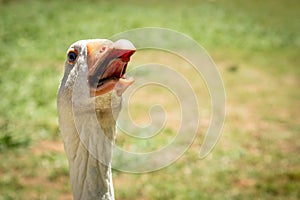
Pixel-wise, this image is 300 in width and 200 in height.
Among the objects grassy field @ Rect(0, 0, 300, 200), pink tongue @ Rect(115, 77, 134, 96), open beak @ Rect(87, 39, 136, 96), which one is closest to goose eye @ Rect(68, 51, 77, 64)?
open beak @ Rect(87, 39, 136, 96)

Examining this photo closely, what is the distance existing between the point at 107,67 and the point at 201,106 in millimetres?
4193

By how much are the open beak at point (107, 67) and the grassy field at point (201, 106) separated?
210 cm

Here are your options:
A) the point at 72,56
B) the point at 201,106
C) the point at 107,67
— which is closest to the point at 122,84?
the point at 107,67

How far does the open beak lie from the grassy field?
6.89 ft

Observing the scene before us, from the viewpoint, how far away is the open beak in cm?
172

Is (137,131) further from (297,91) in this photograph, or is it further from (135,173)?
(297,91)

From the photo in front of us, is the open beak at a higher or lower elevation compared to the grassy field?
higher

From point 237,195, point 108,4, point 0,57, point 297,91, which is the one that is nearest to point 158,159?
point 237,195

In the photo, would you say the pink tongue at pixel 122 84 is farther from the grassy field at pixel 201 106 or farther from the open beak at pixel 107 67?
the grassy field at pixel 201 106

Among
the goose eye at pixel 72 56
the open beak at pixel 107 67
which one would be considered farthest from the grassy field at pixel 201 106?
the open beak at pixel 107 67

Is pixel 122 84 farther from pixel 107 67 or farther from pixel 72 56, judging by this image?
pixel 72 56

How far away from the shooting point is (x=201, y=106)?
5.88m

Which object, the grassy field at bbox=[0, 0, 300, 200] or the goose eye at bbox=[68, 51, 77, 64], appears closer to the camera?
the goose eye at bbox=[68, 51, 77, 64]

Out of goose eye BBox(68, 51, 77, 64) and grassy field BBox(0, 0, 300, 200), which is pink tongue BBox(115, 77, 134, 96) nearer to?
goose eye BBox(68, 51, 77, 64)
